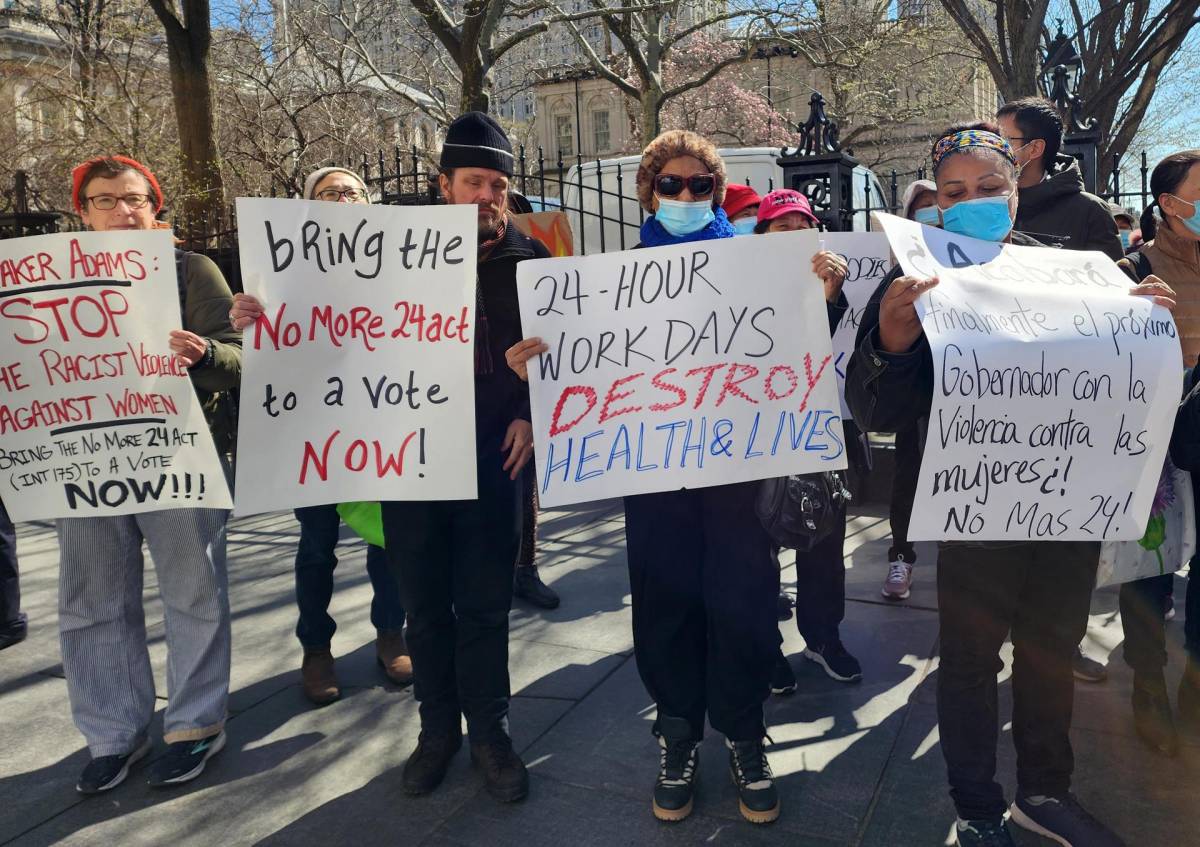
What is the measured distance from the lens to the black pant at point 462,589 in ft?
9.42

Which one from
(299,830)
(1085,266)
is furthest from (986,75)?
(299,830)

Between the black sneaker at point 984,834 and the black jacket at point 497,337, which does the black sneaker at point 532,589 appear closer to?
the black jacket at point 497,337

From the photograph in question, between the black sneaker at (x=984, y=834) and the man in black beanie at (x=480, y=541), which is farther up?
the man in black beanie at (x=480, y=541)

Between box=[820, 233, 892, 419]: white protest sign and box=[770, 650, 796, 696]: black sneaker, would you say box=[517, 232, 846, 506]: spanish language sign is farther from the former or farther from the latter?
box=[820, 233, 892, 419]: white protest sign

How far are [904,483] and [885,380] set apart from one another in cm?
208

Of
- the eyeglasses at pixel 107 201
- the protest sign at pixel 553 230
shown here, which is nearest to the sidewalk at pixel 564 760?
the eyeglasses at pixel 107 201

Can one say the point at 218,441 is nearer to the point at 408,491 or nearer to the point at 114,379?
the point at 114,379

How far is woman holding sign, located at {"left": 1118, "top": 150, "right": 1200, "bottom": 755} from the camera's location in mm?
2811

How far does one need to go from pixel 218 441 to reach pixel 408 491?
820 mm

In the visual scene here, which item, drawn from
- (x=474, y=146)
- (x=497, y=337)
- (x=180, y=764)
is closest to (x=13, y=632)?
(x=180, y=764)

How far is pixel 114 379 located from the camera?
112 inches

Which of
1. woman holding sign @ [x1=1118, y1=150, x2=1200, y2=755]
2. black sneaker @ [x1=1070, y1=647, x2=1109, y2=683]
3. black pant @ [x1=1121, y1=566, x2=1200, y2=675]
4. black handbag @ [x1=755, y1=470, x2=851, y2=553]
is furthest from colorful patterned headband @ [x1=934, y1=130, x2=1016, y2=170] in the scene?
black sneaker @ [x1=1070, y1=647, x2=1109, y2=683]

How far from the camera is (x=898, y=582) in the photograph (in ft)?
14.6

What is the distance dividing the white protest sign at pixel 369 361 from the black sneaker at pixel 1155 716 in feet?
7.39
